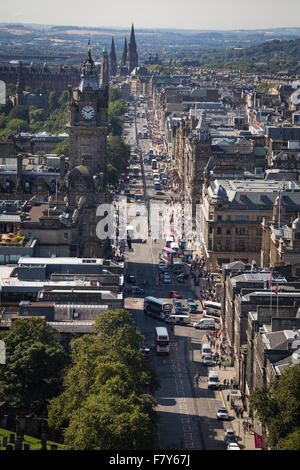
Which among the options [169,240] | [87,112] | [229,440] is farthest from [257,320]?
[169,240]

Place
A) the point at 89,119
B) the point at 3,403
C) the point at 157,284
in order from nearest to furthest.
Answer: the point at 3,403 < the point at 157,284 < the point at 89,119

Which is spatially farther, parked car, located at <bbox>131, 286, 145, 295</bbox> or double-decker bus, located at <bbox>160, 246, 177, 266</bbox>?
double-decker bus, located at <bbox>160, 246, 177, 266</bbox>

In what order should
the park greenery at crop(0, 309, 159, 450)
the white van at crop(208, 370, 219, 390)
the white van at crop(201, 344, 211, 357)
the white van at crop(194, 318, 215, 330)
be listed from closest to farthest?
the park greenery at crop(0, 309, 159, 450) < the white van at crop(208, 370, 219, 390) < the white van at crop(201, 344, 211, 357) < the white van at crop(194, 318, 215, 330)

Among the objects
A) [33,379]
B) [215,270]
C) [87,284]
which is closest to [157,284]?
[215,270]

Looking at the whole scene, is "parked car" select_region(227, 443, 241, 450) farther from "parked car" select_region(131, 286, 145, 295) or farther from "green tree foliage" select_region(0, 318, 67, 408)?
"parked car" select_region(131, 286, 145, 295)

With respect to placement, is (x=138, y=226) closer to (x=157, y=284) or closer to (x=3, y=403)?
(x=157, y=284)

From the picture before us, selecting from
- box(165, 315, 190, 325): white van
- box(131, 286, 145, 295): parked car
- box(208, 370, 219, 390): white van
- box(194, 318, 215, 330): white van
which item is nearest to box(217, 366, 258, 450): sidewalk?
box(208, 370, 219, 390): white van

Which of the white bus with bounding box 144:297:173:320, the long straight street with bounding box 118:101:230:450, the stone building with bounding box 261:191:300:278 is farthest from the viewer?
the white bus with bounding box 144:297:173:320

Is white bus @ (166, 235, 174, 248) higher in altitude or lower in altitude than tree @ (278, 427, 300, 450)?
lower
